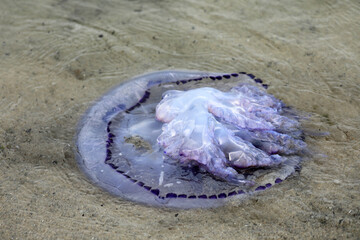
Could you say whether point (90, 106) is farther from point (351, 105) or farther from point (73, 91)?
point (351, 105)

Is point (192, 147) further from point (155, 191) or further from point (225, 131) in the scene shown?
point (155, 191)

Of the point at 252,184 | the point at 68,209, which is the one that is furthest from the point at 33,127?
the point at 252,184

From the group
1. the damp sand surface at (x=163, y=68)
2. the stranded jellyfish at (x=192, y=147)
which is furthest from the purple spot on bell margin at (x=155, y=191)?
the damp sand surface at (x=163, y=68)

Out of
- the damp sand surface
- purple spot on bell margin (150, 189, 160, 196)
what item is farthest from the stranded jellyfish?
the damp sand surface

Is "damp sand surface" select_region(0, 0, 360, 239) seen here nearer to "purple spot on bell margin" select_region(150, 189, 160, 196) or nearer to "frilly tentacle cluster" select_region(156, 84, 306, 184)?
"purple spot on bell margin" select_region(150, 189, 160, 196)

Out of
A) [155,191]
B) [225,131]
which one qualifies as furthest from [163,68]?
[155,191]

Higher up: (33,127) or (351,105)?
(351,105)

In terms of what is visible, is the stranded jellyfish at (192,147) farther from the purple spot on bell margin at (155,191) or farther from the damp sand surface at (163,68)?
the damp sand surface at (163,68)
